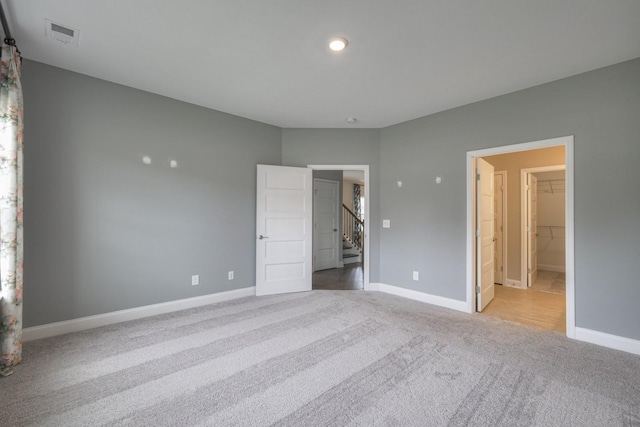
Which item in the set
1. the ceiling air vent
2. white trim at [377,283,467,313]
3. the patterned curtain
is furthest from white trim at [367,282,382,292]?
the ceiling air vent

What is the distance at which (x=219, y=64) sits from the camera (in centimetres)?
283

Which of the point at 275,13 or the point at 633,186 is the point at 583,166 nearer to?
the point at 633,186

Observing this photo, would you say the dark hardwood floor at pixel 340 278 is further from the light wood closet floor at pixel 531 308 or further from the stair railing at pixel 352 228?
the light wood closet floor at pixel 531 308

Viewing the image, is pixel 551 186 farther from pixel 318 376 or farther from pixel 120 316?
pixel 120 316

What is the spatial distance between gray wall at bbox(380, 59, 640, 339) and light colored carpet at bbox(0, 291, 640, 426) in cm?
61

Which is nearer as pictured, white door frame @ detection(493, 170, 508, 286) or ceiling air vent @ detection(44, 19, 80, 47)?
ceiling air vent @ detection(44, 19, 80, 47)

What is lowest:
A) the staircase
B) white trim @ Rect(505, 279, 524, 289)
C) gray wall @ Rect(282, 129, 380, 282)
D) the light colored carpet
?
the light colored carpet

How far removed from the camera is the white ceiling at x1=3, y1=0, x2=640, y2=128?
6.76 feet

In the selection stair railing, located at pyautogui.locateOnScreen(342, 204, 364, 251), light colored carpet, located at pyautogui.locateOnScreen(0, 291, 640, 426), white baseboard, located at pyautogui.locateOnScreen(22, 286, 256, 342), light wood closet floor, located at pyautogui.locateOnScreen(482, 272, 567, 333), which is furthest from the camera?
stair railing, located at pyautogui.locateOnScreen(342, 204, 364, 251)

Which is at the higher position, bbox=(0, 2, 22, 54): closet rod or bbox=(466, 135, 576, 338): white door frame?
bbox=(0, 2, 22, 54): closet rod

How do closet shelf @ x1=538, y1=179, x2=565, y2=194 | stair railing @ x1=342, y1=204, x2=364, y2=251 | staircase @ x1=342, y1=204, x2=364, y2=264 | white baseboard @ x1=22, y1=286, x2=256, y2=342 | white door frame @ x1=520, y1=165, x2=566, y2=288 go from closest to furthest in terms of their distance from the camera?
white baseboard @ x1=22, y1=286, x2=256, y2=342 < white door frame @ x1=520, y1=165, x2=566, y2=288 < closet shelf @ x1=538, y1=179, x2=565, y2=194 < staircase @ x1=342, y1=204, x2=364, y2=264 < stair railing @ x1=342, y1=204, x2=364, y2=251

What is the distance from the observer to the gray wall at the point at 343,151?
481 centimetres

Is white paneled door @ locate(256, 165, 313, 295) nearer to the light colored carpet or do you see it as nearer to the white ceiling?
the light colored carpet

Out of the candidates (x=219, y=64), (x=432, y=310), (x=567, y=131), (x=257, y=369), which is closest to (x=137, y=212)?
(x=219, y=64)
